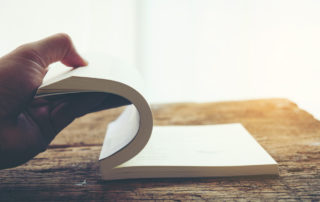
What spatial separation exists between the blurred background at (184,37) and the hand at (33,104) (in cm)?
132

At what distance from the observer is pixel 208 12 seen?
2.28 metres

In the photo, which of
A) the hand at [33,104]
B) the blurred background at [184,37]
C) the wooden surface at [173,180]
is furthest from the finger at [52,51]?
the blurred background at [184,37]

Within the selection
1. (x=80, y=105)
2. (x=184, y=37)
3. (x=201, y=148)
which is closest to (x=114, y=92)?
(x=80, y=105)

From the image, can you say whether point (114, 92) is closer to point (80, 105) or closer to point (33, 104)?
point (80, 105)

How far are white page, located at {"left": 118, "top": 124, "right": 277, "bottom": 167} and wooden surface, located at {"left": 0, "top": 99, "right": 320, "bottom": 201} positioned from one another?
4 cm

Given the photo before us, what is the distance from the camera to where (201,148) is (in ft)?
2.41

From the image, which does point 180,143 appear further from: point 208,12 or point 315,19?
point 208,12

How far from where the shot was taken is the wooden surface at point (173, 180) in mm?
594

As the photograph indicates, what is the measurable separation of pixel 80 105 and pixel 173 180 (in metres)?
0.29

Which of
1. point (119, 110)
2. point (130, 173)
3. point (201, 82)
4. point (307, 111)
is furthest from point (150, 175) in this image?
point (201, 82)

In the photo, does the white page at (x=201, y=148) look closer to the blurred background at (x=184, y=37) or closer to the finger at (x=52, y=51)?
the finger at (x=52, y=51)

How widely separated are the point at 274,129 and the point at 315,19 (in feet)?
1.88

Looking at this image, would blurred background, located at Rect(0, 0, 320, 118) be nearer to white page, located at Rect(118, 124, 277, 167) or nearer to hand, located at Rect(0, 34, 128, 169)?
white page, located at Rect(118, 124, 277, 167)

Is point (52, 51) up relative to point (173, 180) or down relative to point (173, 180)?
up
